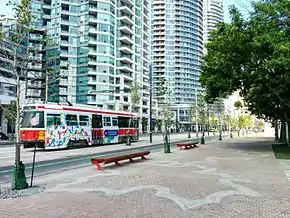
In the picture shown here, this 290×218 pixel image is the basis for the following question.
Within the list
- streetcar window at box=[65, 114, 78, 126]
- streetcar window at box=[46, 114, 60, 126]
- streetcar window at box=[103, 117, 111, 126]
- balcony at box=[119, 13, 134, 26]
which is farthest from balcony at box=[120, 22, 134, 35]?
streetcar window at box=[46, 114, 60, 126]

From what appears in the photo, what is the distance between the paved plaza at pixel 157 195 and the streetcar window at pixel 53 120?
1164cm

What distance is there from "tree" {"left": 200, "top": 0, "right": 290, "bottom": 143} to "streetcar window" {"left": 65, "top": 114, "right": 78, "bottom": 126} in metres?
10.1

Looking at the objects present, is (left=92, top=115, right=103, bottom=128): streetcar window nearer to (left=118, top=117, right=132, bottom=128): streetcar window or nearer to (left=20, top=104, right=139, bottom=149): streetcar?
(left=20, top=104, right=139, bottom=149): streetcar

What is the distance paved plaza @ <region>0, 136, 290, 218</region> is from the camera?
730cm

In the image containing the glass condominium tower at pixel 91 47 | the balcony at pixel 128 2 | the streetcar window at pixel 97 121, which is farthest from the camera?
the balcony at pixel 128 2

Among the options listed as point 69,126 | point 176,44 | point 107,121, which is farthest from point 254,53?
point 176,44

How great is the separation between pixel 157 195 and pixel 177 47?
149703 millimetres

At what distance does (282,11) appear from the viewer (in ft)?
59.7

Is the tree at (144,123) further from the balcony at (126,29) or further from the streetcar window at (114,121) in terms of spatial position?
the streetcar window at (114,121)

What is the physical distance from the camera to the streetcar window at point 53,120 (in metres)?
24.5

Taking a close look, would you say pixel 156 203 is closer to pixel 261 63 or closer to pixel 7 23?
pixel 7 23

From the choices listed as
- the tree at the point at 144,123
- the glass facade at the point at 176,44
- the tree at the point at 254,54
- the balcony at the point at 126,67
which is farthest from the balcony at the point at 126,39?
the tree at the point at 254,54

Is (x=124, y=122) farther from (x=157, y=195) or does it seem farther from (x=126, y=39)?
(x=126, y=39)

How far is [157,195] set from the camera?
351 inches
